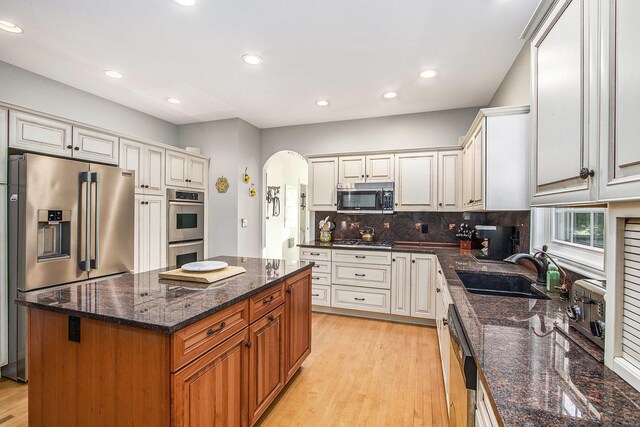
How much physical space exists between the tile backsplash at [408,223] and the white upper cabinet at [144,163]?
2.21 m

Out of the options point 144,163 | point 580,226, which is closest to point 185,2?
point 144,163

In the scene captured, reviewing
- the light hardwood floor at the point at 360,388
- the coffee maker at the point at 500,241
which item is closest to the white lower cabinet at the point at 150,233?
the light hardwood floor at the point at 360,388

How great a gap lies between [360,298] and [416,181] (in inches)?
64.2

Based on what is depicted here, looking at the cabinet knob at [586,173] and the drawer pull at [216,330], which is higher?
the cabinet knob at [586,173]

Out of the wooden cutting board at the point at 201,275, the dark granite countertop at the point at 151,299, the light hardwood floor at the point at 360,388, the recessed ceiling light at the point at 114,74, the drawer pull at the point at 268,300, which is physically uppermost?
the recessed ceiling light at the point at 114,74

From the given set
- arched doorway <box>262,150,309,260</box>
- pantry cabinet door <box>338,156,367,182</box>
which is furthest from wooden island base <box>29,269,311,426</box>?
arched doorway <box>262,150,309,260</box>

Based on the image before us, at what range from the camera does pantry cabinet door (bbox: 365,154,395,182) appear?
3926 mm

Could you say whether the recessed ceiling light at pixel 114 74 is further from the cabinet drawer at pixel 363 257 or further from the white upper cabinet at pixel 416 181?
the white upper cabinet at pixel 416 181

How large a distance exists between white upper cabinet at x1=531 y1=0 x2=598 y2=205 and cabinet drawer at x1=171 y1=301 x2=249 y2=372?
1508mm

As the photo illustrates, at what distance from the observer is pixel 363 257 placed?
147 inches

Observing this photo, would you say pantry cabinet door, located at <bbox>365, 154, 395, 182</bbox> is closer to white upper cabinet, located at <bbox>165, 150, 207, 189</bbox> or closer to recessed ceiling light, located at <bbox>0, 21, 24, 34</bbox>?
white upper cabinet, located at <bbox>165, 150, 207, 189</bbox>

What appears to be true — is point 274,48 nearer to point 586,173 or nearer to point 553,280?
point 586,173

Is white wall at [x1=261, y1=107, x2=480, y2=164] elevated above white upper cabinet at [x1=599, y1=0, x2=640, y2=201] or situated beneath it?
elevated above

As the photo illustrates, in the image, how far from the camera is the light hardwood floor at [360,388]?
1.97 metres
